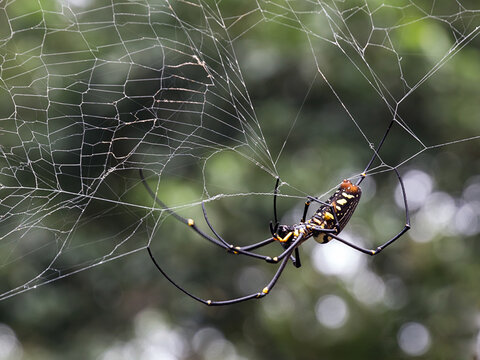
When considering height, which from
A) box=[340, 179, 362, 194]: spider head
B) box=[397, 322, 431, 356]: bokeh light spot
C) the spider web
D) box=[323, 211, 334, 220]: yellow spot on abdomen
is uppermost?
box=[340, 179, 362, 194]: spider head

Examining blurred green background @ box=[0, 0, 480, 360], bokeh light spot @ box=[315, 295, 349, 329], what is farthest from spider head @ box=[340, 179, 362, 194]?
bokeh light spot @ box=[315, 295, 349, 329]

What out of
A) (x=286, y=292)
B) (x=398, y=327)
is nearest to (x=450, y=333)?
(x=398, y=327)

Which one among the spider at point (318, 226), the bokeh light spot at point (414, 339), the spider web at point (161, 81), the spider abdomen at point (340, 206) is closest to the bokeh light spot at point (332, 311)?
the bokeh light spot at point (414, 339)

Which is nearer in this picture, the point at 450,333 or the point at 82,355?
the point at 450,333

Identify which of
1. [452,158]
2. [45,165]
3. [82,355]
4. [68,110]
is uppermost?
[68,110]

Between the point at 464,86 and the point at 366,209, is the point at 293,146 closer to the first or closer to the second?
the point at 366,209

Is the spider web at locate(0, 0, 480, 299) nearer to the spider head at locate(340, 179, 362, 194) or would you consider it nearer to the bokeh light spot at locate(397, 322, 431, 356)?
the bokeh light spot at locate(397, 322, 431, 356)

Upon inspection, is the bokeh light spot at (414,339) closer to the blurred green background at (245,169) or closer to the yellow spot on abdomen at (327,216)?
the blurred green background at (245,169)

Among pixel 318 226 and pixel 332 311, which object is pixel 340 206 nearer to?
pixel 318 226
